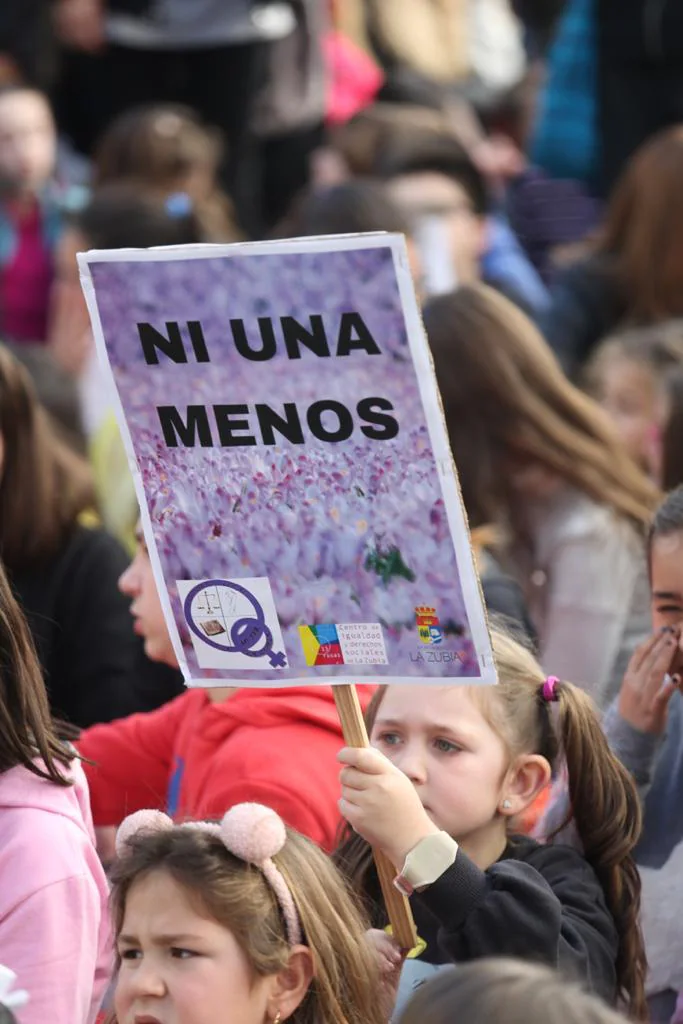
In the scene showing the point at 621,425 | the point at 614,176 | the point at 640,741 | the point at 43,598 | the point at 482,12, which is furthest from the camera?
the point at 482,12

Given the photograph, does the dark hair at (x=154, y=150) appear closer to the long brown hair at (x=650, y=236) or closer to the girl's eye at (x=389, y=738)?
the long brown hair at (x=650, y=236)

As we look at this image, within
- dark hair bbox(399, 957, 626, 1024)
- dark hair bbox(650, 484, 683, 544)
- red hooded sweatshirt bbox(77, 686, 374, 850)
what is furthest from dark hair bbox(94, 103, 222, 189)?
dark hair bbox(399, 957, 626, 1024)

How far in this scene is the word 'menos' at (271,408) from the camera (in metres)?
2.33

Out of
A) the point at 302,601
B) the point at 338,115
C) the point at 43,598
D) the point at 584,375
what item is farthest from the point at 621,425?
the point at 338,115

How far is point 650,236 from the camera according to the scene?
18.6 feet

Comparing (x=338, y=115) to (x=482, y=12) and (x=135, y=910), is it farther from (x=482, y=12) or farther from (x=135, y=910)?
(x=135, y=910)

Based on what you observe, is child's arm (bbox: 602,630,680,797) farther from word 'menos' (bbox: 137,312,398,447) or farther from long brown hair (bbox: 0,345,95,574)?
long brown hair (bbox: 0,345,95,574)

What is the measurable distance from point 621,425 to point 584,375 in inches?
12.7

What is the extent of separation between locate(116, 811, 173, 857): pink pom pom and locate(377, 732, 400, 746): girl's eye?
425 millimetres

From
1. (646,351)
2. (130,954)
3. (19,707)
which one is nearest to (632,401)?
(646,351)

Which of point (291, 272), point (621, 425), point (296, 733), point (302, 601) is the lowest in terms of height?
point (621, 425)

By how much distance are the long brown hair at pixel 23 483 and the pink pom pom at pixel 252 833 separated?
1.55m

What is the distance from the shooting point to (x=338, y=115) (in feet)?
26.7

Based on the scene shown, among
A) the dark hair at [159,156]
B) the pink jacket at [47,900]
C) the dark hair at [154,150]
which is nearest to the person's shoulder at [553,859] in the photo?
the pink jacket at [47,900]
